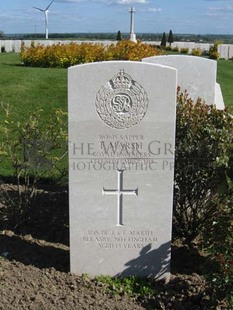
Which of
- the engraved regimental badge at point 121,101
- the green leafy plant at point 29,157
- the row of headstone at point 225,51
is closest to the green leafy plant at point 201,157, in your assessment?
the engraved regimental badge at point 121,101

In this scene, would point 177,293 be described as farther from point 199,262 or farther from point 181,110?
point 181,110

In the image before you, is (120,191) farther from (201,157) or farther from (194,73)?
(194,73)

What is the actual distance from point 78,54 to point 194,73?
32.7ft

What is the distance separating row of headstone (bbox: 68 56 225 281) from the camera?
3.65 metres

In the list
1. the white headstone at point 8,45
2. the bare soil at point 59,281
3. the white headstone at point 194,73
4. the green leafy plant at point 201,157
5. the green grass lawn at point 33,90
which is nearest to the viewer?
the bare soil at point 59,281

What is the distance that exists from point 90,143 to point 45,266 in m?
1.13

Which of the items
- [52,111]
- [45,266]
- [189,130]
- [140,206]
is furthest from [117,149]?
[52,111]

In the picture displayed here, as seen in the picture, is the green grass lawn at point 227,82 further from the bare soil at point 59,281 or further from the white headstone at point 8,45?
the white headstone at point 8,45

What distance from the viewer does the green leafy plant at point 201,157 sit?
167 inches

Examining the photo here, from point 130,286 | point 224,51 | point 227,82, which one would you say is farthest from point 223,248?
point 224,51

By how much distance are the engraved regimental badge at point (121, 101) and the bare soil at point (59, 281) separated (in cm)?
121

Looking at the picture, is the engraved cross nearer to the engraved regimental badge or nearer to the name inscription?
the name inscription

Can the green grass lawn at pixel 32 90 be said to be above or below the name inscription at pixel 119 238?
above

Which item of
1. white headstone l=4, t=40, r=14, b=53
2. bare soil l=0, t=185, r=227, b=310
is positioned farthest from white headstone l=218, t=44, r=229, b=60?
bare soil l=0, t=185, r=227, b=310
